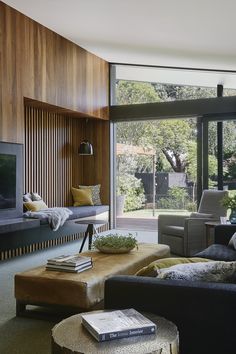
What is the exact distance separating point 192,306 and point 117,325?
1.41ft

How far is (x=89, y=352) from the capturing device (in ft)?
4.81

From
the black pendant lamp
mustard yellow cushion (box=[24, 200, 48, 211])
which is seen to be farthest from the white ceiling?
mustard yellow cushion (box=[24, 200, 48, 211])

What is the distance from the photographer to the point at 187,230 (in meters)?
5.32

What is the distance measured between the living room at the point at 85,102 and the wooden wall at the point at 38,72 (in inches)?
0.6

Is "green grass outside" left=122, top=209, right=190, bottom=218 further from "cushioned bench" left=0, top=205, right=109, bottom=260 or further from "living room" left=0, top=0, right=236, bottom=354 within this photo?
"cushioned bench" left=0, top=205, right=109, bottom=260

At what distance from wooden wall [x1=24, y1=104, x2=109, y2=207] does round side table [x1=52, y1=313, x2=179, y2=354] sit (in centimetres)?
516

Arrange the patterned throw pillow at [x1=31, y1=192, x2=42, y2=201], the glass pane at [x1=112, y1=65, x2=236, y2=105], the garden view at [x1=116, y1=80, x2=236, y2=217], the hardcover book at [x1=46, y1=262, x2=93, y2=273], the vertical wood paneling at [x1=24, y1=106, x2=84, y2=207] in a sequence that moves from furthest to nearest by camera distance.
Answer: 1. the glass pane at [x1=112, y1=65, x2=236, y2=105]
2. the garden view at [x1=116, y1=80, x2=236, y2=217]
3. the vertical wood paneling at [x1=24, y1=106, x2=84, y2=207]
4. the patterned throw pillow at [x1=31, y1=192, x2=42, y2=201]
5. the hardcover book at [x1=46, y1=262, x2=93, y2=273]

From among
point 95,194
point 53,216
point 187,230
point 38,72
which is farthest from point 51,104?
point 187,230

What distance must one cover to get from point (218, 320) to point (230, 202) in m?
3.18

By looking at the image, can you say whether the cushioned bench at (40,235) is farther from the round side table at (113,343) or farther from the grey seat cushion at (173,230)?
the round side table at (113,343)

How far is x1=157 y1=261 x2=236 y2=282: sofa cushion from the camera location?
2016 mm

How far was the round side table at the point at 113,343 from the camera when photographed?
1482 millimetres

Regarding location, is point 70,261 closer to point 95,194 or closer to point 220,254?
point 220,254

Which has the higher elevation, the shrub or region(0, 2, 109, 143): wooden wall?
region(0, 2, 109, 143): wooden wall
